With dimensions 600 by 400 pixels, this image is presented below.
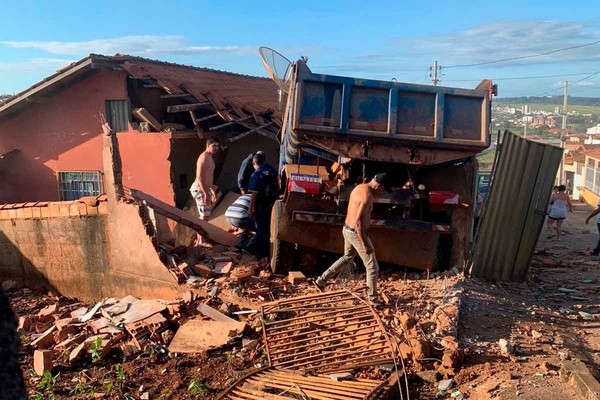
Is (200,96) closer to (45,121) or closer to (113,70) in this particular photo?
(113,70)

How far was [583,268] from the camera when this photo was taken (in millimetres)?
9477

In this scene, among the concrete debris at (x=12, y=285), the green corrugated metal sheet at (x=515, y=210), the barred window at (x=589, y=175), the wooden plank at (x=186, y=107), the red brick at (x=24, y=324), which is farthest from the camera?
the barred window at (x=589, y=175)

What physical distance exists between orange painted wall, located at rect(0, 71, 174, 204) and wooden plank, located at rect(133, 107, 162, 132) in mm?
234

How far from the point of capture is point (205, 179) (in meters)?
8.38

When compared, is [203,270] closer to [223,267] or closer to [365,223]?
[223,267]

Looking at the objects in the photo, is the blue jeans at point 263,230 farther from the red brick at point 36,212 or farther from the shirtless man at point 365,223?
the red brick at point 36,212

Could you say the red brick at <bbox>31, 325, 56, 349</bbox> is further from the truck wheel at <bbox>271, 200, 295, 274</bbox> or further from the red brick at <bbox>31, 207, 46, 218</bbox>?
the truck wheel at <bbox>271, 200, 295, 274</bbox>

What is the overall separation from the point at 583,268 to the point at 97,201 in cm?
835

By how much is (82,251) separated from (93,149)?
504cm

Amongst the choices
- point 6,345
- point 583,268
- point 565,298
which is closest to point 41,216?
point 6,345

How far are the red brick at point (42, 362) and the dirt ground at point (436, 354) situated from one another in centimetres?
9

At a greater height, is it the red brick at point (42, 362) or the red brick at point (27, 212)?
the red brick at point (27, 212)

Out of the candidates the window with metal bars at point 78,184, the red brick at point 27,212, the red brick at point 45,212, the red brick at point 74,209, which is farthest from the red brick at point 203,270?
the window with metal bars at point 78,184

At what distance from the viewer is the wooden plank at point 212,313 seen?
5.82 m
